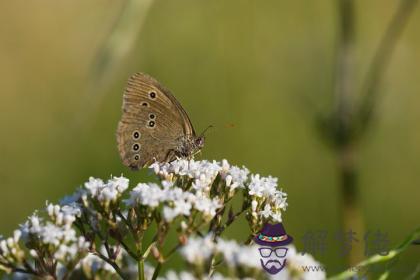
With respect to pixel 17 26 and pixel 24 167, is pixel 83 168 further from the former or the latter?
pixel 17 26

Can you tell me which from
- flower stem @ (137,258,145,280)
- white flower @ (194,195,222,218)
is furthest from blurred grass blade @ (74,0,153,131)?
flower stem @ (137,258,145,280)

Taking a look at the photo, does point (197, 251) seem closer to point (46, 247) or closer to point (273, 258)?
point (273, 258)

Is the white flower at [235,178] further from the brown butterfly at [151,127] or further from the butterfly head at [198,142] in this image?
the butterfly head at [198,142]

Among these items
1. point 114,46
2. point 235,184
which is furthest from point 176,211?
point 114,46

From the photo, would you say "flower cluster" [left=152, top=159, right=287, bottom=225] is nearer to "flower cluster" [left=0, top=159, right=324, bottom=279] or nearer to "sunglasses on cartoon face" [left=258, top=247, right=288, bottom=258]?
"flower cluster" [left=0, top=159, right=324, bottom=279]

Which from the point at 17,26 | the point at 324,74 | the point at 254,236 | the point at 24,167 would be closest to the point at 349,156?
the point at 254,236

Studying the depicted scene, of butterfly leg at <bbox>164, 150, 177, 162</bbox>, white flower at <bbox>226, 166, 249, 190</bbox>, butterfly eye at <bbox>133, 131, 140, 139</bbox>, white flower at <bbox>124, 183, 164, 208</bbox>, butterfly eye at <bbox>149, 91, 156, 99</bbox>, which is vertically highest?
butterfly eye at <bbox>149, 91, 156, 99</bbox>
